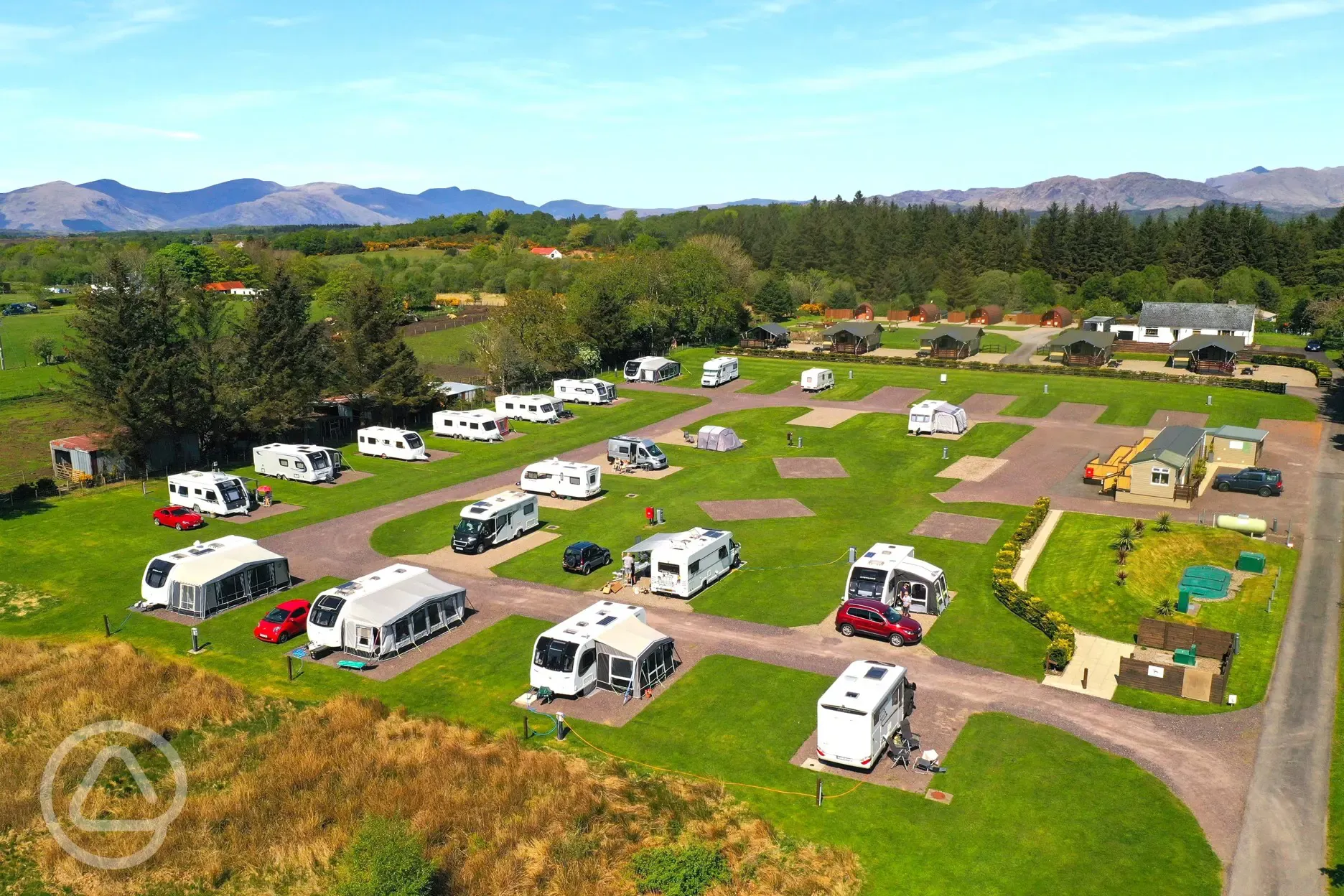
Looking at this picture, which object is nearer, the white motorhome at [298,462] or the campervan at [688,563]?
the campervan at [688,563]

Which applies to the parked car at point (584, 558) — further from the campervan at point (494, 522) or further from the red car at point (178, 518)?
the red car at point (178, 518)

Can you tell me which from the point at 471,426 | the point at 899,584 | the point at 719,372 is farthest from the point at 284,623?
the point at 719,372

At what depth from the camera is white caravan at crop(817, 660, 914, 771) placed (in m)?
25.3

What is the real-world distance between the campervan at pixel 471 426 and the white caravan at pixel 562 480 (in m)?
14.2

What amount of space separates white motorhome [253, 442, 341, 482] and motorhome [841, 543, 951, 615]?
35058 millimetres

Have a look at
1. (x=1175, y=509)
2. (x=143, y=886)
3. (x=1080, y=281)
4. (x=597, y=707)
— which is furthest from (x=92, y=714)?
(x=1080, y=281)

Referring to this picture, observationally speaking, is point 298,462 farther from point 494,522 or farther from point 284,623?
point 284,623

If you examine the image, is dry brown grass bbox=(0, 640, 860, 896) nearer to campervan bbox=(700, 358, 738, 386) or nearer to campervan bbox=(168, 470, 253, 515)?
campervan bbox=(168, 470, 253, 515)

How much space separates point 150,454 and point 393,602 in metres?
32.9

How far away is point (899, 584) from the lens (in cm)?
3678

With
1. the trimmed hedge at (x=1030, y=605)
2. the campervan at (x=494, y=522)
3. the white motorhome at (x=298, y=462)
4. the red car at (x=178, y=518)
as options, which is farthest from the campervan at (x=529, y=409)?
the trimmed hedge at (x=1030, y=605)

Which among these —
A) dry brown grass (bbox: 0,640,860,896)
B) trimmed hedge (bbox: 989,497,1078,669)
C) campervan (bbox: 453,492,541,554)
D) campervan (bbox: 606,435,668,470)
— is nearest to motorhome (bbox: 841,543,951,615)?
trimmed hedge (bbox: 989,497,1078,669)

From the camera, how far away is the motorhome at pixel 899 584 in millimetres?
36094

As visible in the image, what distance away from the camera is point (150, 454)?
5762 cm
